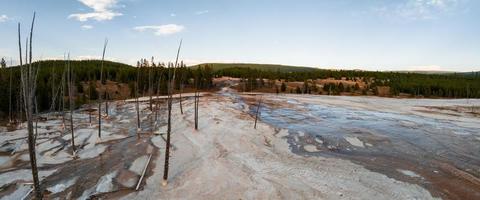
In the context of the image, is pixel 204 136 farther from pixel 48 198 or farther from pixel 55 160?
pixel 48 198

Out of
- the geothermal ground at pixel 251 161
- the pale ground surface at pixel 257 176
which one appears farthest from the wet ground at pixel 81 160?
the pale ground surface at pixel 257 176

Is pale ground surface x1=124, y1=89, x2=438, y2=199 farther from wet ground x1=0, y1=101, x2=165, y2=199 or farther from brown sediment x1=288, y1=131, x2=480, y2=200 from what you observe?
wet ground x1=0, y1=101, x2=165, y2=199

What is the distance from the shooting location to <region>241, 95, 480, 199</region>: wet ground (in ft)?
65.1

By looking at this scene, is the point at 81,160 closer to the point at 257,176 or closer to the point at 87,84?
the point at 257,176

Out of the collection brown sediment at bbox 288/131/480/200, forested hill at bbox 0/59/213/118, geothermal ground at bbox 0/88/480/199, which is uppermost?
forested hill at bbox 0/59/213/118

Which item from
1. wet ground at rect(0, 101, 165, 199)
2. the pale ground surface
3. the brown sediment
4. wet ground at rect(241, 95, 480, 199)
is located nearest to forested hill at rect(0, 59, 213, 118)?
wet ground at rect(0, 101, 165, 199)

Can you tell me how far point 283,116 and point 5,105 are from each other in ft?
112

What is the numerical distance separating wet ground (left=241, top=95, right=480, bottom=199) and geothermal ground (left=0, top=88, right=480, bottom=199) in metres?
0.08

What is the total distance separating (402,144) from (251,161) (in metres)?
13.8

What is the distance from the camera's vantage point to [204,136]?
1187 inches

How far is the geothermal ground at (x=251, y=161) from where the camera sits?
1716cm

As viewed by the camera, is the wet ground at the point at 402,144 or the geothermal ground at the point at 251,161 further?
the wet ground at the point at 402,144

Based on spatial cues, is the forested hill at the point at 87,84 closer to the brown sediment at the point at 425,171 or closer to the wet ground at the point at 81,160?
the wet ground at the point at 81,160

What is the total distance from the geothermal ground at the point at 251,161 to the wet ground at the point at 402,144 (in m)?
0.08
